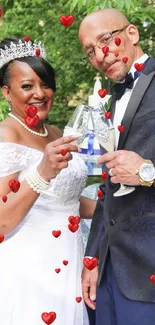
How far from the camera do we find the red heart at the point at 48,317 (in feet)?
10.6

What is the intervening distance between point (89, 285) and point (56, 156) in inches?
39.5

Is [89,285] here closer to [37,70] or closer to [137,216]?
[137,216]

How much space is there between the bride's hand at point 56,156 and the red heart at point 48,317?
0.90 meters

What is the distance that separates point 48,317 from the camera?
3.25 metres

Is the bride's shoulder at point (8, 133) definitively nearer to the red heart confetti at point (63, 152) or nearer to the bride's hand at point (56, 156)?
the bride's hand at point (56, 156)

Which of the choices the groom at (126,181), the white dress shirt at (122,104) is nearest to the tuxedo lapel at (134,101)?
the groom at (126,181)

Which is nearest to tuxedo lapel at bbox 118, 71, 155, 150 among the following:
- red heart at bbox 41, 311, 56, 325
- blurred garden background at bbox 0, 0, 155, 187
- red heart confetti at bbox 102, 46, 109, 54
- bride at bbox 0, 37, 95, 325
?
red heart confetti at bbox 102, 46, 109, 54

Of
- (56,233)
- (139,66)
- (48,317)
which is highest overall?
(139,66)

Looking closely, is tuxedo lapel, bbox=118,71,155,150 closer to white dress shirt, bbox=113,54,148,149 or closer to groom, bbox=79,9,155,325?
groom, bbox=79,9,155,325

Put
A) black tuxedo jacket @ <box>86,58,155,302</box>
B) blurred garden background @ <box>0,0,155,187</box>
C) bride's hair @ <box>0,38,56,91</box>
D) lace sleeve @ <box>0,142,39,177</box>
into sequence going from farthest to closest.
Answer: blurred garden background @ <box>0,0,155,187</box> < bride's hair @ <box>0,38,56,91</box> < lace sleeve @ <box>0,142,39,177</box> < black tuxedo jacket @ <box>86,58,155,302</box>

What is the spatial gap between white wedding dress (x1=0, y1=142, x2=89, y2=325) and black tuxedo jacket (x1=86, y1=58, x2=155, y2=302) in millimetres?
517

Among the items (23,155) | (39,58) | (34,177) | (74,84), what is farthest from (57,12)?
(34,177)

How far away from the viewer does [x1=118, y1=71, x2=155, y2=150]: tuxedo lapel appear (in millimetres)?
2834

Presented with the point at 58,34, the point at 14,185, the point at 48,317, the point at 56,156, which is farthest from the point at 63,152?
the point at 58,34
